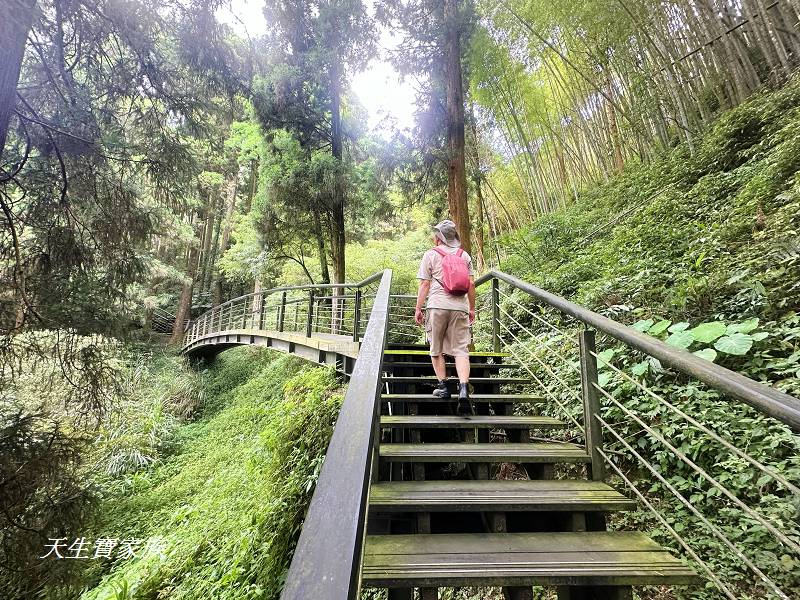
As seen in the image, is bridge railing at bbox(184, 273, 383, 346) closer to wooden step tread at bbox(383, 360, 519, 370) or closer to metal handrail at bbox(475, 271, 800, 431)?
wooden step tread at bbox(383, 360, 519, 370)

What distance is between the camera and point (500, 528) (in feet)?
5.63

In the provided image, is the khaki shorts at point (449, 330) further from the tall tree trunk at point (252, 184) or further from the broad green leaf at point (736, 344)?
the tall tree trunk at point (252, 184)

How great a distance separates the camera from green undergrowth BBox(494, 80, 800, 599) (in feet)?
5.82

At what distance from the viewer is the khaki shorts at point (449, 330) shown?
2.72 metres

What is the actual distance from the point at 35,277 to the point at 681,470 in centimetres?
560

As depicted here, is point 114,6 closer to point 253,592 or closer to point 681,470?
point 253,592

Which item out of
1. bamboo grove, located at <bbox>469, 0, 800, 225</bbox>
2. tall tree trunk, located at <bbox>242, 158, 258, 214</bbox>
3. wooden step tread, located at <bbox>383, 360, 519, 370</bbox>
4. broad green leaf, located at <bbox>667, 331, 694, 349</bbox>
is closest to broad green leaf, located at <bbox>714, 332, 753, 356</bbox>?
broad green leaf, located at <bbox>667, 331, 694, 349</bbox>

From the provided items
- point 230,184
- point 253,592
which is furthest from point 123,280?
point 230,184

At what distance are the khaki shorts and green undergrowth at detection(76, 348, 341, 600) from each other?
1.71 metres

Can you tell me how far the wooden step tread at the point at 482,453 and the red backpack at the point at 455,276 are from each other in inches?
41.4

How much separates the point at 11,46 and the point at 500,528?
4695 mm

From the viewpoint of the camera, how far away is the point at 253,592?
9.63 ft

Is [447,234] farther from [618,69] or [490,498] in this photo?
[618,69]

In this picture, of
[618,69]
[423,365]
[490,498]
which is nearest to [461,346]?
[423,365]
